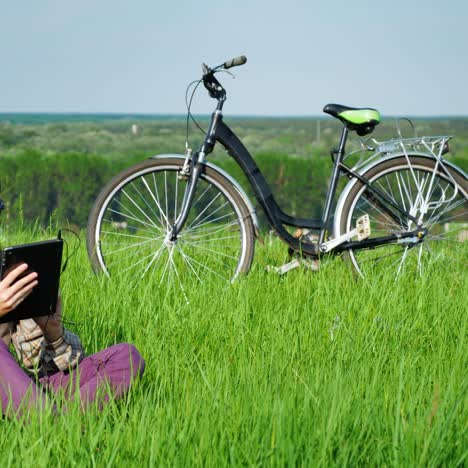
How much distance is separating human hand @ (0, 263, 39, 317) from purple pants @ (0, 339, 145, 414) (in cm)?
20

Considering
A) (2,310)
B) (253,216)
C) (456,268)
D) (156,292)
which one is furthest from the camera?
(456,268)

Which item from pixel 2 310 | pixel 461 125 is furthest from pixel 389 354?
pixel 461 125

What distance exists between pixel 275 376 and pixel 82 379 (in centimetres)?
62

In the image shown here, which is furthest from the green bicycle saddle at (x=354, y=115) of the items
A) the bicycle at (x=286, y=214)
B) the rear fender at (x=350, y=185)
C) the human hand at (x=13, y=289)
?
the human hand at (x=13, y=289)

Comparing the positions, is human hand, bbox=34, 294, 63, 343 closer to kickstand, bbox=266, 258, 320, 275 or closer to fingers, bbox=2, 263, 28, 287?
fingers, bbox=2, 263, 28, 287

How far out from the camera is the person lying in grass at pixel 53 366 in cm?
282

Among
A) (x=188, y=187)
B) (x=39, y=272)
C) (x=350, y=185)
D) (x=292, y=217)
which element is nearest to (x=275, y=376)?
(x=39, y=272)

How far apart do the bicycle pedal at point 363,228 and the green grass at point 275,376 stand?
0.19 m

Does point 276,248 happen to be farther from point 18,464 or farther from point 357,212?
point 18,464

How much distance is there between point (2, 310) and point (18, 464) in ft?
1.59

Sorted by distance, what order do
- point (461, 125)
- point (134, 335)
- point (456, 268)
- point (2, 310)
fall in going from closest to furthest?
1. point (2, 310)
2. point (134, 335)
3. point (456, 268)
4. point (461, 125)

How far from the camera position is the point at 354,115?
5.14 meters

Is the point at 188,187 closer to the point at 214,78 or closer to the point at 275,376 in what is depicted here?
the point at 214,78

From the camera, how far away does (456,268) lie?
5.45 metres
